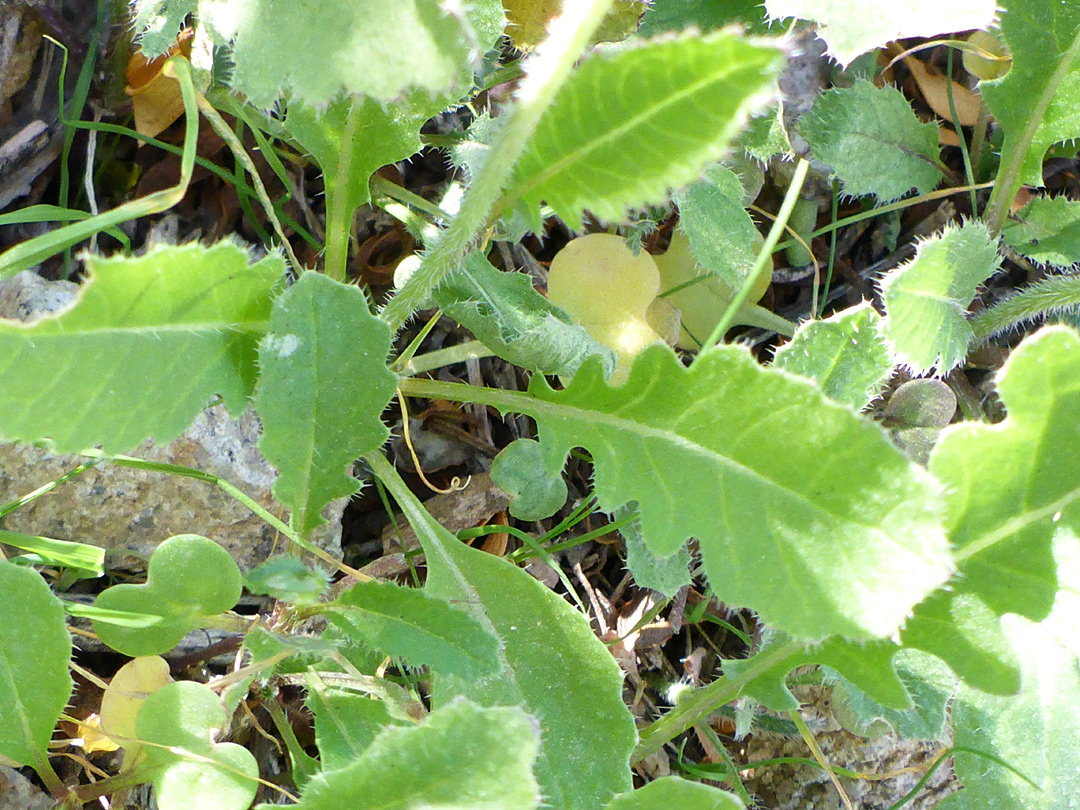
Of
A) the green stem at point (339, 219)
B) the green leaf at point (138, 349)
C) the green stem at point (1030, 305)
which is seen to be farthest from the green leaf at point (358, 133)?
the green stem at point (1030, 305)

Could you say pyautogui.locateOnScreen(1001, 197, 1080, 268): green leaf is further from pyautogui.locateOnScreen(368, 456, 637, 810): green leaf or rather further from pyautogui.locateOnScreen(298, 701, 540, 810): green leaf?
pyautogui.locateOnScreen(298, 701, 540, 810): green leaf

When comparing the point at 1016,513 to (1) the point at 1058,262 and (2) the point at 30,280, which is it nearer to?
(1) the point at 1058,262

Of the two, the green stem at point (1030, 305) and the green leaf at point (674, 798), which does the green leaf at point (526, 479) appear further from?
the green stem at point (1030, 305)

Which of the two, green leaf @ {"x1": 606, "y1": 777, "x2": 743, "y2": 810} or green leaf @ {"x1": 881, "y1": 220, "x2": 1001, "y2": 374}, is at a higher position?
green leaf @ {"x1": 881, "y1": 220, "x2": 1001, "y2": 374}

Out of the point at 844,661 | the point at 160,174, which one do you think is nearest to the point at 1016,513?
the point at 844,661

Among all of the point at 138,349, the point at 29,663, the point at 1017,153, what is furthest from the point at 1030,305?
the point at 29,663

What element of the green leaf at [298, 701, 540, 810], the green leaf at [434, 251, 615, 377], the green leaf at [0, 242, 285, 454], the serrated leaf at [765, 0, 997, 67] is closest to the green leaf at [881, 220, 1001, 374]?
the serrated leaf at [765, 0, 997, 67]

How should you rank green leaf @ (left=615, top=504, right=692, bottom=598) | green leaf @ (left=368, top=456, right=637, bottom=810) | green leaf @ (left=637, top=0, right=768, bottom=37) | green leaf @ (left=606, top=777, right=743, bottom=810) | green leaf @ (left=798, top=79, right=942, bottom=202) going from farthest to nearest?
green leaf @ (left=798, top=79, right=942, bottom=202) → green leaf @ (left=637, top=0, right=768, bottom=37) → green leaf @ (left=615, top=504, right=692, bottom=598) → green leaf @ (left=368, top=456, right=637, bottom=810) → green leaf @ (left=606, top=777, right=743, bottom=810)
